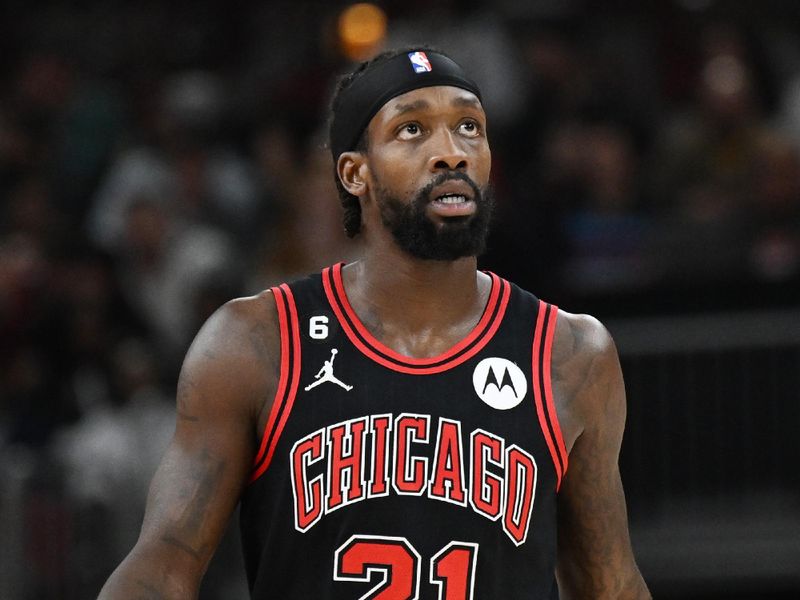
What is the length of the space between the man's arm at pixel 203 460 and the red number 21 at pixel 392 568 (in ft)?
1.07

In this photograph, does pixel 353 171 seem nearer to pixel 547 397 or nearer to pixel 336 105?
pixel 336 105

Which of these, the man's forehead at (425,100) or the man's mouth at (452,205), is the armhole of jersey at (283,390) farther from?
the man's forehead at (425,100)

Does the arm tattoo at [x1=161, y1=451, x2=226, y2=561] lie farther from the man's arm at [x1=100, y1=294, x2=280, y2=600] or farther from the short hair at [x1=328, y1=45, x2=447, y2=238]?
the short hair at [x1=328, y1=45, x2=447, y2=238]

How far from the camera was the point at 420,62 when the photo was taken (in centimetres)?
426

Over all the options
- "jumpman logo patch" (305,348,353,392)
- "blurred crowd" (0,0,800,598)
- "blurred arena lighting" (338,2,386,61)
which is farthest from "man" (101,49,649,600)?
"blurred arena lighting" (338,2,386,61)

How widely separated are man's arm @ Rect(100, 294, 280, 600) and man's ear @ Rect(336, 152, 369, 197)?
0.51m

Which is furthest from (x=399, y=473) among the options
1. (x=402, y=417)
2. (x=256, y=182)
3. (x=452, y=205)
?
(x=256, y=182)

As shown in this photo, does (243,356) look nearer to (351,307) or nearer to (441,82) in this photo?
(351,307)

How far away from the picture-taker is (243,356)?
4117 millimetres

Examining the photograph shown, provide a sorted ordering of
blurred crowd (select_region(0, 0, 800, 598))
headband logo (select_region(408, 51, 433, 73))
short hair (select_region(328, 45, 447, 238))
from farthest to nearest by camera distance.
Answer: blurred crowd (select_region(0, 0, 800, 598))
short hair (select_region(328, 45, 447, 238))
headband logo (select_region(408, 51, 433, 73))

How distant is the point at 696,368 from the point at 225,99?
4.30 meters

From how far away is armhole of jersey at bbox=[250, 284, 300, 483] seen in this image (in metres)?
4.09

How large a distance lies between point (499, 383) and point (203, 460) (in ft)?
2.50

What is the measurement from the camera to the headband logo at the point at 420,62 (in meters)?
4.24
